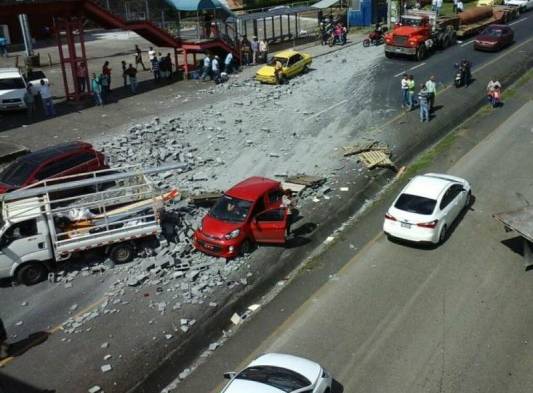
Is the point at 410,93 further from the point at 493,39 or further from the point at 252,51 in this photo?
the point at 252,51

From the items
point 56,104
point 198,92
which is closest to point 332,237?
point 198,92

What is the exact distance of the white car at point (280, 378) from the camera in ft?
35.0

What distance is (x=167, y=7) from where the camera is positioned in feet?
122

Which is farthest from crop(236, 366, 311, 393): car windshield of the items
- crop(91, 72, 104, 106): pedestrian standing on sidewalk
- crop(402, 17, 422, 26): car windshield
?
crop(402, 17, 422, 26): car windshield

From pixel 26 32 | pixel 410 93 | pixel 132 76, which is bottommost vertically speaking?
pixel 410 93

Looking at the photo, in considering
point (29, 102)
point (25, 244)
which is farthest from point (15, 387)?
point (29, 102)

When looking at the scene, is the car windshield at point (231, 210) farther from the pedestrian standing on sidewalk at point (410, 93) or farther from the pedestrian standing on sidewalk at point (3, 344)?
the pedestrian standing on sidewalk at point (410, 93)

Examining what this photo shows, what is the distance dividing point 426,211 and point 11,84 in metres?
Answer: 24.0

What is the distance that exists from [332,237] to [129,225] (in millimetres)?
6476

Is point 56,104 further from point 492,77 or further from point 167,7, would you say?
point 492,77

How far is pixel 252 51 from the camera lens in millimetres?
41125

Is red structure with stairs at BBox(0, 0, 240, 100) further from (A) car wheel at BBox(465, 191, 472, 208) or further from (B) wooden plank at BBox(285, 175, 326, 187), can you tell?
(A) car wheel at BBox(465, 191, 472, 208)

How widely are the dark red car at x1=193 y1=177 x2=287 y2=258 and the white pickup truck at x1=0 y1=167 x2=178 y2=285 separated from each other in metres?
1.71

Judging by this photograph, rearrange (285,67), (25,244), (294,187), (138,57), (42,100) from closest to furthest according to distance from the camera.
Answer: (25,244) < (294,187) < (42,100) < (285,67) < (138,57)
